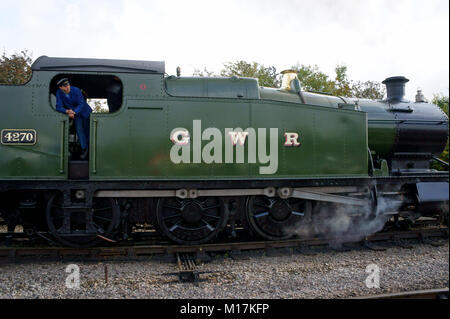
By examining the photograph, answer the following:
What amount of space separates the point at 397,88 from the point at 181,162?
5467 mm

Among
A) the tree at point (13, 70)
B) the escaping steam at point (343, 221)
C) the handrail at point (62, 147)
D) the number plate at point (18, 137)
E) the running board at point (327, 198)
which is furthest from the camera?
the tree at point (13, 70)

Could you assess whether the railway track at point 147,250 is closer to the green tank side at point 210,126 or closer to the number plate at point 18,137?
the green tank side at point 210,126

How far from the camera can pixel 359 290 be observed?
13.8 ft

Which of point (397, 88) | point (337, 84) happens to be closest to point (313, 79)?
point (337, 84)

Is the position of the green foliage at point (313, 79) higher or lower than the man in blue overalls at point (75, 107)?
higher

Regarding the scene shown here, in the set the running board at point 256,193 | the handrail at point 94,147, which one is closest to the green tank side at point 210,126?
the handrail at point 94,147

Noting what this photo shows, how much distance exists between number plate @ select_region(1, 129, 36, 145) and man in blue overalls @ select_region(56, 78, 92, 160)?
0.56m

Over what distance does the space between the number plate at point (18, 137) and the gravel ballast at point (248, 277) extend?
1.91 metres

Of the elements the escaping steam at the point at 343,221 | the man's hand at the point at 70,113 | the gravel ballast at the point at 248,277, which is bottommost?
the gravel ballast at the point at 248,277

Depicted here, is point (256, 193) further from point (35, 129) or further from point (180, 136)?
point (35, 129)

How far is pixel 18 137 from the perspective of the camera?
4.94m

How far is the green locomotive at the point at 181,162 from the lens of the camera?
198 inches
